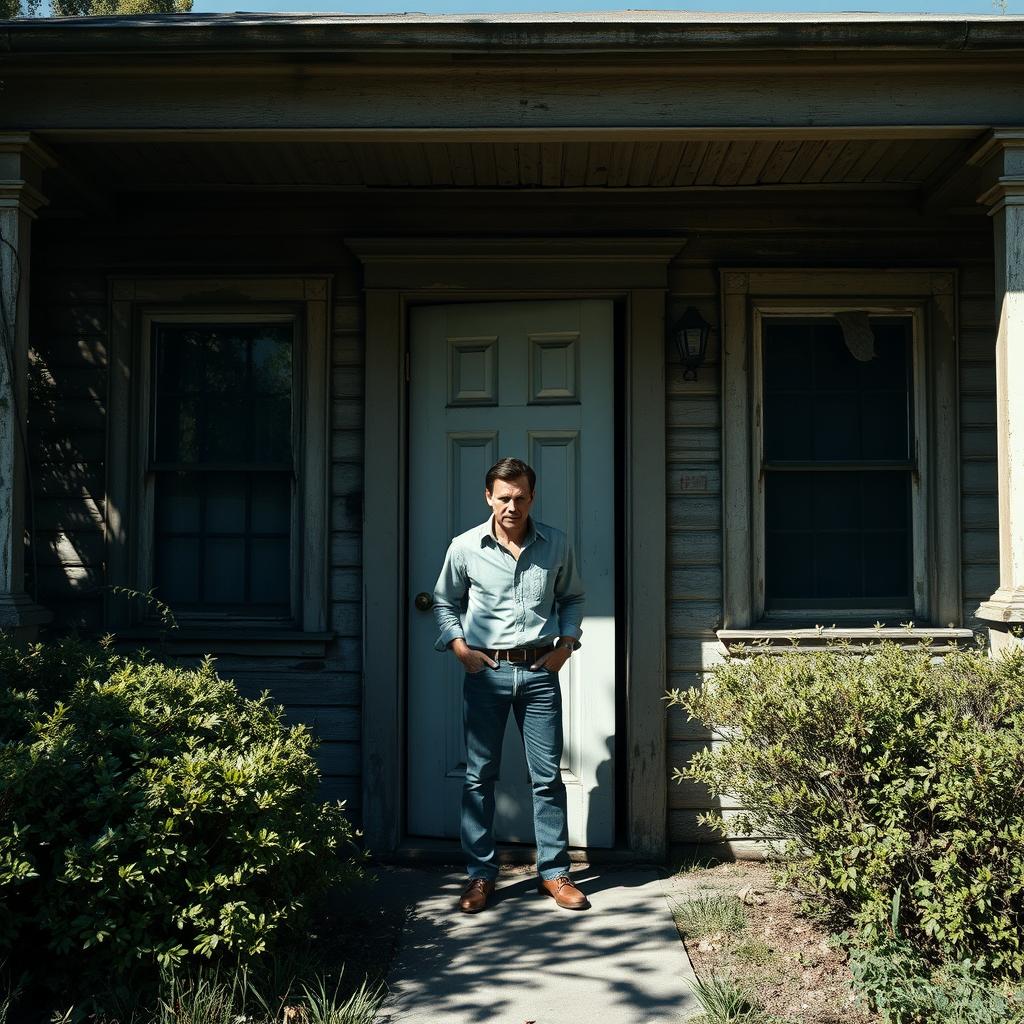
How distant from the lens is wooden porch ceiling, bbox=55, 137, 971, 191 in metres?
4.66

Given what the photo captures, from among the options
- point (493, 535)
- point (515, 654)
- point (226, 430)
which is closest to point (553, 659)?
point (515, 654)

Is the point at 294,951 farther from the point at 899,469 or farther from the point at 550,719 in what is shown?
the point at 899,469

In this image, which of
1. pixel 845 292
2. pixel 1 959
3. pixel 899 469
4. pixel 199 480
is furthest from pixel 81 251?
pixel 899 469

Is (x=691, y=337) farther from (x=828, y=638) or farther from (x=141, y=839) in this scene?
(x=141, y=839)

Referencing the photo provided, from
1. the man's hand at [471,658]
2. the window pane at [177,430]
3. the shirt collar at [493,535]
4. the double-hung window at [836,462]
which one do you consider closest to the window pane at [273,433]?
the window pane at [177,430]

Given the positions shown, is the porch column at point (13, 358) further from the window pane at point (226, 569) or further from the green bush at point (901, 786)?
the green bush at point (901, 786)

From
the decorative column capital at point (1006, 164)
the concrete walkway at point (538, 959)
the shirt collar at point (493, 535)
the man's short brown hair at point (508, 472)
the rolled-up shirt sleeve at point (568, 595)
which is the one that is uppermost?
the decorative column capital at point (1006, 164)

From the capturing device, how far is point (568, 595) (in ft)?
14.8

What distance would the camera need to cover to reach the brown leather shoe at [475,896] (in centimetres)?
430

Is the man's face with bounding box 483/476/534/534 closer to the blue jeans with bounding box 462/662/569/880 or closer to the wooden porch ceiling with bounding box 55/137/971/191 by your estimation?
the blue jeans with bounding box 462/662/569/880

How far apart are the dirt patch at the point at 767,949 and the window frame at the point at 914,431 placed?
1.29 m

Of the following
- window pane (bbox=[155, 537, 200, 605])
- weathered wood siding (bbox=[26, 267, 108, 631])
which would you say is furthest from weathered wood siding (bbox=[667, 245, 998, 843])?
weathered wood siding (bbox=[26, 267, 108, 631])

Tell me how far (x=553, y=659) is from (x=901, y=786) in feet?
4.88

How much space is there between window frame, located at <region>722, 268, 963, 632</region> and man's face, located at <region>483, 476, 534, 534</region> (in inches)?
52.5
